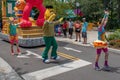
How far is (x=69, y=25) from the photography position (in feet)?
69.3

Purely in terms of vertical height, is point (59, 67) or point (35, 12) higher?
point (35, 12)

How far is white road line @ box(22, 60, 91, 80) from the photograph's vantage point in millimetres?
8759

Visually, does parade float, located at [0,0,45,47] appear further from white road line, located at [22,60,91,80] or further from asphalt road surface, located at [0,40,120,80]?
white road line, located at [22,60,91,80]

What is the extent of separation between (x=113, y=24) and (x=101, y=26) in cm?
2438

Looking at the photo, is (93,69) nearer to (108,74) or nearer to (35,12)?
(108,74)

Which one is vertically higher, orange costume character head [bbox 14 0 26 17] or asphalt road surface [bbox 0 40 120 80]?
orange costume character head [bbox 14 0 26 17]

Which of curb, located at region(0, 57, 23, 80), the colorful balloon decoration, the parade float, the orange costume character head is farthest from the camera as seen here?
the orange costume character head

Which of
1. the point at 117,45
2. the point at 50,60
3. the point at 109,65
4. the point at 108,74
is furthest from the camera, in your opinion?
the point at 117,45

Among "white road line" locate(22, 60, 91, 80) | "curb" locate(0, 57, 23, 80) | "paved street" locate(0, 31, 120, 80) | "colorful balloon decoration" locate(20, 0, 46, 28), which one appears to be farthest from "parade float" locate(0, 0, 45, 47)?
"curb" locate(0, 57, 23, 80)

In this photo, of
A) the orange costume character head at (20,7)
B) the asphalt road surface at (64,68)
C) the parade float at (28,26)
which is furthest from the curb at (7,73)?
the orange costume character head at (20,7)

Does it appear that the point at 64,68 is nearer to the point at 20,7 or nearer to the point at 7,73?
the point at 7,73

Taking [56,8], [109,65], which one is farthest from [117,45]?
[56,8]

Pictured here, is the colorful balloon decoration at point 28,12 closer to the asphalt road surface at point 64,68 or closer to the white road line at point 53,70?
the asphalt road surface at point 64,68

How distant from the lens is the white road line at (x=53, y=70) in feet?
28.7
